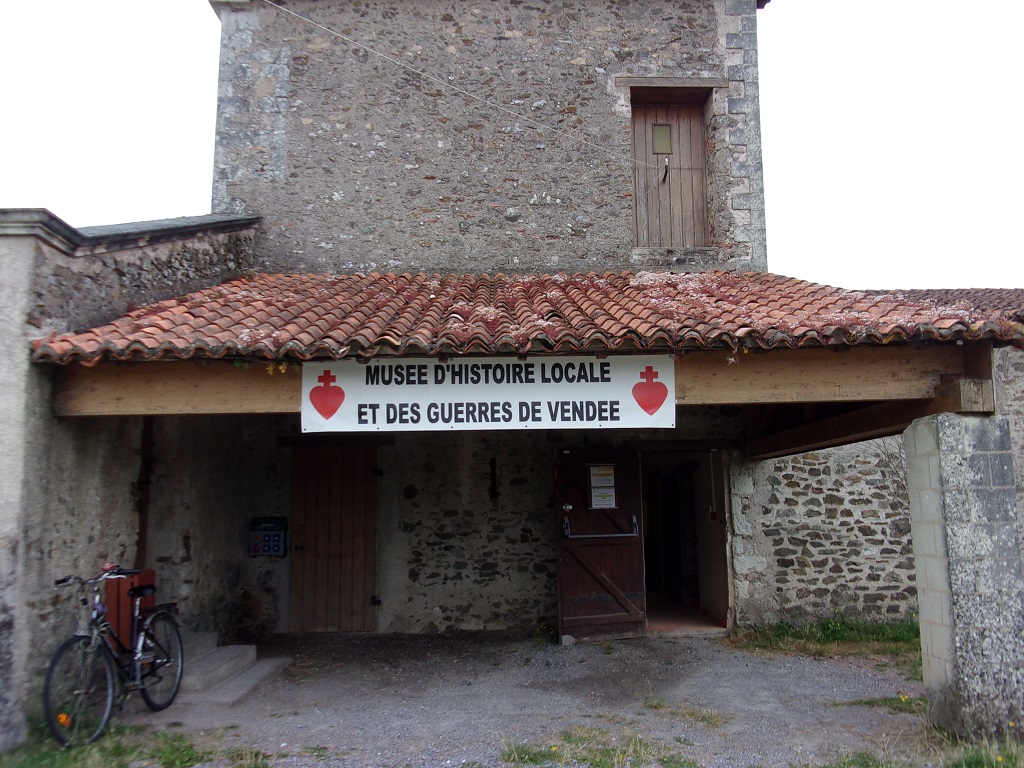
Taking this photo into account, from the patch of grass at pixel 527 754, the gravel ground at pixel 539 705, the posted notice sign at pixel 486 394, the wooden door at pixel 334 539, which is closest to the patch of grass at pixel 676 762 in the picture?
the gravel ground at pixel 539 705

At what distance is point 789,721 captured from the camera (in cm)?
530

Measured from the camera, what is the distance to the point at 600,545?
8078 mm

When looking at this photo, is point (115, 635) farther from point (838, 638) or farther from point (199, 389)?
point (838, 638)

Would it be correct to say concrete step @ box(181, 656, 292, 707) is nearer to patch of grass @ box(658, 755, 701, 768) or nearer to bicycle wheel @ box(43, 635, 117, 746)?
bicycle wheel @ box(43, 635, 117, 746)

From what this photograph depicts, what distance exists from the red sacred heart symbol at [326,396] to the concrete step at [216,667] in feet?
8.78

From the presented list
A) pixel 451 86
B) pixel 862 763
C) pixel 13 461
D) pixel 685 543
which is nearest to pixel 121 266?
pixel 13 461

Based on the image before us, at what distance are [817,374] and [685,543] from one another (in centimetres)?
585

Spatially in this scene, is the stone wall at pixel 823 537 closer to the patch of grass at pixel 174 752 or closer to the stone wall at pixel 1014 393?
the stone wall at pixel 1014 393

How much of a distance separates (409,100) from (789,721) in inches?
282

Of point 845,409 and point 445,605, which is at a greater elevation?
point 845,409

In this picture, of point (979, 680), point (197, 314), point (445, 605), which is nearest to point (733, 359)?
point (979, 680)

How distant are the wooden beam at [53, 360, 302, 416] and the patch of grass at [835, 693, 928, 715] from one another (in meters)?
4.81

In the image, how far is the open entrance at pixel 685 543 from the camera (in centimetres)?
860

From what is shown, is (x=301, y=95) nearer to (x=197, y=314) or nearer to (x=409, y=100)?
(x=409, y=100)
